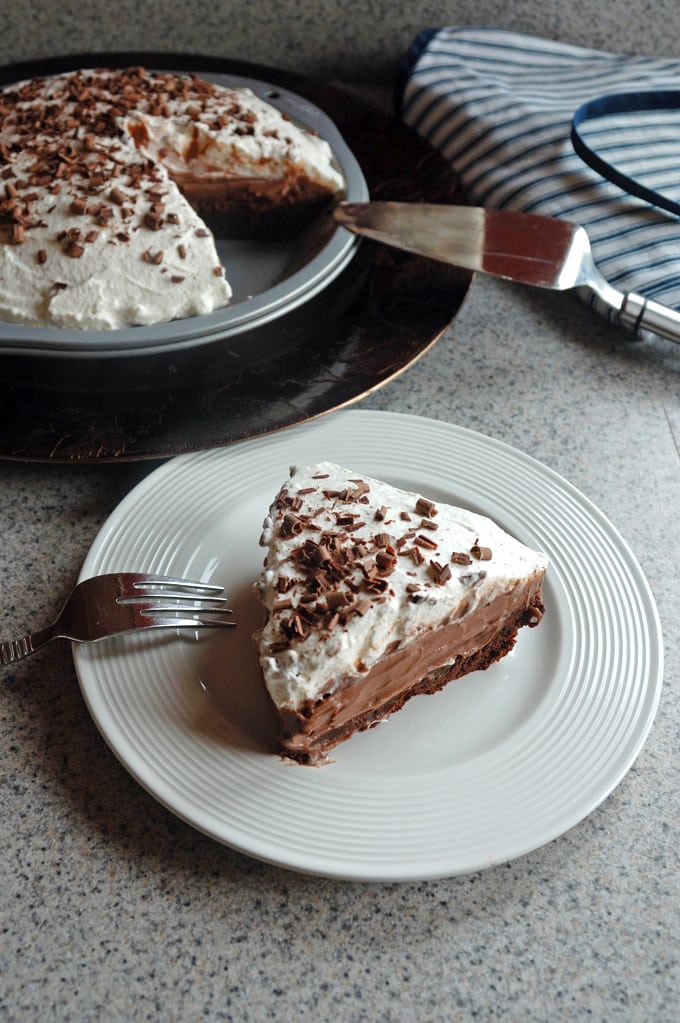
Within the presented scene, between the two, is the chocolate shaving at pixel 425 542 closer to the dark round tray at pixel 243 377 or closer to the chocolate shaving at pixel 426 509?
the chocolate shaving at pixel 426 509

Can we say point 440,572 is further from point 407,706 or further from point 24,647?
point 24,647

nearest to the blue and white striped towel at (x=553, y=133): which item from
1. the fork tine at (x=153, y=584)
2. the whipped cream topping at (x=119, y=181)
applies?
the whipped cream topping at (x=119, y=181)

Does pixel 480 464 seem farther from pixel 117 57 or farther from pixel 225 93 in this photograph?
pixel 117 57

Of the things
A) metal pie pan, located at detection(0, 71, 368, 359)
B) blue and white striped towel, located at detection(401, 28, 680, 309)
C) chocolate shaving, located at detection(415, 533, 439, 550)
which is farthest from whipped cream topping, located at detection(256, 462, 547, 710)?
blue and white striped towel, located at detection(401, 28, 680, 309)

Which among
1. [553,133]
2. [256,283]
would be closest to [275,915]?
[256,283]

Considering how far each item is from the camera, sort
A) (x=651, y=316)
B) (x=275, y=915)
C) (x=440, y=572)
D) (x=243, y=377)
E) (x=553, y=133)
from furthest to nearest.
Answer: (x=553, y=133)
(x=651, y=316)
(x=243, y=377)
(x=440, y=572)
(x=275, y=915)

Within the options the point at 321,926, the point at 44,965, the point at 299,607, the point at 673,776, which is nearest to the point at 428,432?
the point at 299,607
